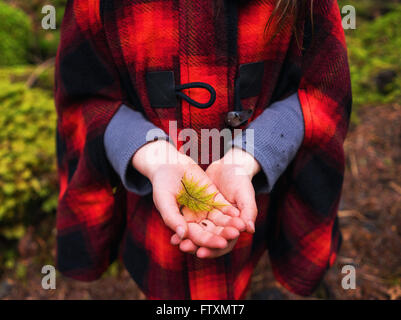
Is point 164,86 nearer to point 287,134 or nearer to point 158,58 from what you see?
point 158,58

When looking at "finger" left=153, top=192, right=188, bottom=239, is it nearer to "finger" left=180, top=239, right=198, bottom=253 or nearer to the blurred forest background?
"finger" left=180, top=239, right=198, bottom=253

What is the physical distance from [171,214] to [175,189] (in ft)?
0.42

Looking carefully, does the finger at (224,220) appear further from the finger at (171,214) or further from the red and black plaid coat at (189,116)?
the red and black plaid coat at (189,116)

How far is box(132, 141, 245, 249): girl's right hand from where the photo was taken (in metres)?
0.95

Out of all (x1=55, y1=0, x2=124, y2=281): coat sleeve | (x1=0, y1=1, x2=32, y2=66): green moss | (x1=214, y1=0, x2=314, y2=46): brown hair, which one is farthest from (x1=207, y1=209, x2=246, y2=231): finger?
(x1=0, y1=1, x2=32, y2=66): green moss

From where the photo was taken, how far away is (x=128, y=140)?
1.16 meters

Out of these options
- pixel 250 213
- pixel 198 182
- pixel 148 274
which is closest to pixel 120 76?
pixel 198 182

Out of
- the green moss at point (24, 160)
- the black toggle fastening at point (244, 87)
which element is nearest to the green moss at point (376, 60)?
the black toggle fastening at point (244, 87)

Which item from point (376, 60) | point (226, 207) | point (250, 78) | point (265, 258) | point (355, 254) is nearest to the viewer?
point (226, 207)

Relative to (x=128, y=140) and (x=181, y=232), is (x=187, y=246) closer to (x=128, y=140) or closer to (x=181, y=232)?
(x=181, y=232)

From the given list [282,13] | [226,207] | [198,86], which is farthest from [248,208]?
[282,13]

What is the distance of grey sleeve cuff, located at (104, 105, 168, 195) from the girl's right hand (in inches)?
1.3

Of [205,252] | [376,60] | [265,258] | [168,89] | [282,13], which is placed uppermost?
[376,60]

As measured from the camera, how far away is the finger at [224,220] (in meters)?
0.94
